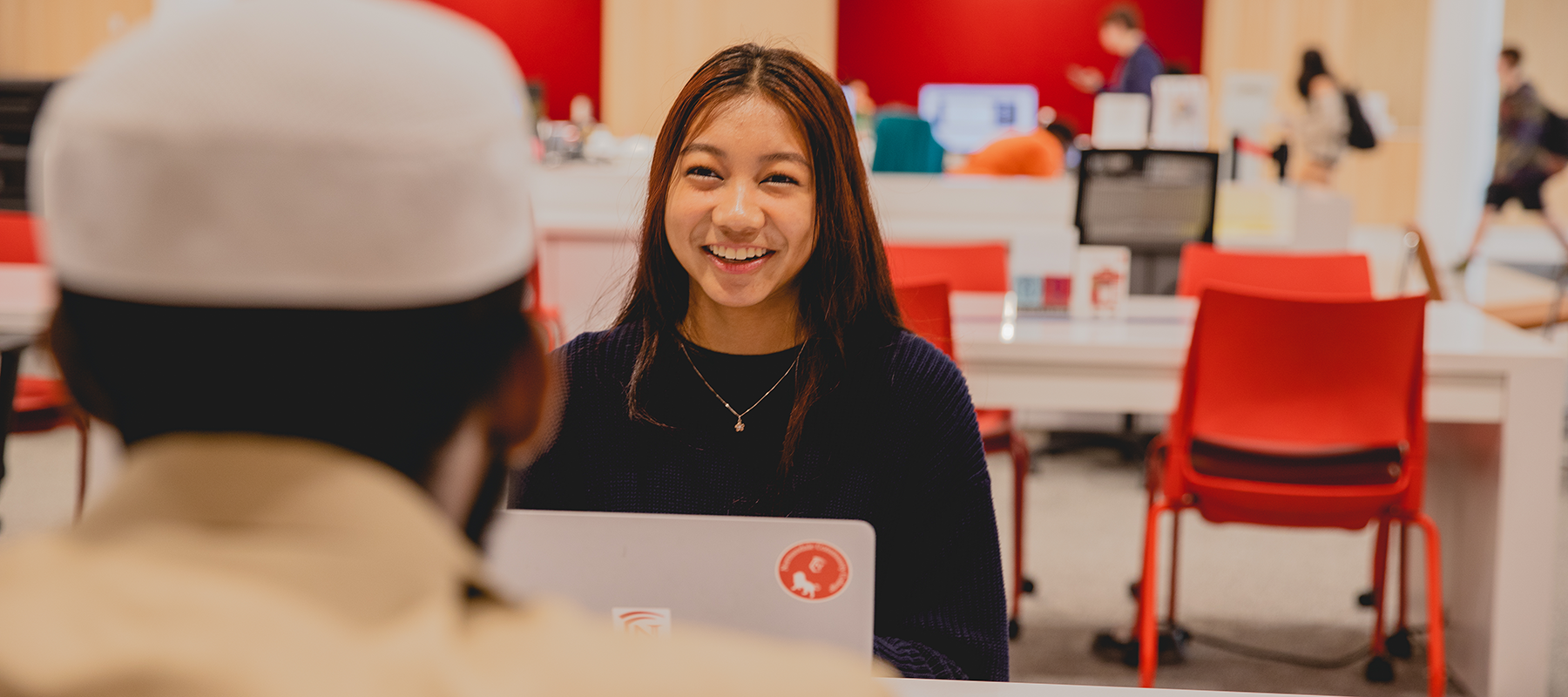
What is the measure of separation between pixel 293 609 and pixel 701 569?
0.62 meters

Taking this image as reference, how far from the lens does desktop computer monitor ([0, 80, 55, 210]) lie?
5.07 metres

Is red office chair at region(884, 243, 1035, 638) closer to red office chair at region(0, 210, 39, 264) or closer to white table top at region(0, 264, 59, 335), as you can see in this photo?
white table top at region(0, 264, 59, 335)

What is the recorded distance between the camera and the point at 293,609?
39cm

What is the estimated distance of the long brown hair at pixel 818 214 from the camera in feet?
4.69

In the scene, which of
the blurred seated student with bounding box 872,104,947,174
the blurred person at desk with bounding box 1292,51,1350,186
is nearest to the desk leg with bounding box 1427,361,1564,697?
the blurred seated student with bounding box 872,104,947,174

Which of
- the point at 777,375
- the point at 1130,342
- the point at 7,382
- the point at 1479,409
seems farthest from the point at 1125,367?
the point at 7,382

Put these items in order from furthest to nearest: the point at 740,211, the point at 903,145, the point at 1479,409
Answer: the point at 903,145, the point at 1479,409, the point at 740,211

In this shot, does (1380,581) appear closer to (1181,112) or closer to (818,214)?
(818,214)

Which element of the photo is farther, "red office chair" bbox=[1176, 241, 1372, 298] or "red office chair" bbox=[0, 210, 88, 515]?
"red office chair" bbox=[1176, 241, 1372, 298]

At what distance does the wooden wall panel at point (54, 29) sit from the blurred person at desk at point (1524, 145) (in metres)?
10.5

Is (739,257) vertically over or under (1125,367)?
over

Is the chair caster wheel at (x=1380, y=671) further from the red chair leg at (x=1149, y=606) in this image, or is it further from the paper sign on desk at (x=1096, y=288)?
the paper sign on desk at (x=1096, y=288)

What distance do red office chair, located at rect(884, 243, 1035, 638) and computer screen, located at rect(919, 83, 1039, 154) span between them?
7.30 m

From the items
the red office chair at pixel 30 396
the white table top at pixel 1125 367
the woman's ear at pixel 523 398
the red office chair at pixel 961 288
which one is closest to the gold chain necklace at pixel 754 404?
the red office chair at pixel 961 288
